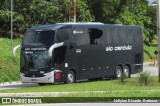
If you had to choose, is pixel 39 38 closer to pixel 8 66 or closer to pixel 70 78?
pixel 70 78

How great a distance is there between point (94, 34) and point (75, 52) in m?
2.49

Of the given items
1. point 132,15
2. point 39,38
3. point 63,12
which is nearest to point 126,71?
point 39,38

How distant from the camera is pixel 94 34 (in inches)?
1352

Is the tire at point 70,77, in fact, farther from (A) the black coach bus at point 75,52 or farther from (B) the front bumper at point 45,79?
(B) the front bumper at point 45,79

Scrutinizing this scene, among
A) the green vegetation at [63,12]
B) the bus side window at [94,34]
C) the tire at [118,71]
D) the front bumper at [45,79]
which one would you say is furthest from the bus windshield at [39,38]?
the green vegetation at [63,12]

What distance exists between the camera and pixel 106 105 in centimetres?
1802

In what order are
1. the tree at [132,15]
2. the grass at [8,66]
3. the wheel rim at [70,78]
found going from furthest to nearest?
the tree at [132,15] → the grass at [8,66] → the wheel rim at [70,78]

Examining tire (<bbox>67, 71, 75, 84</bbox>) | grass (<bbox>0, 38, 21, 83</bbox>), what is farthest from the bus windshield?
grass (<bbox>0, 38, 21, 83</bbox>)

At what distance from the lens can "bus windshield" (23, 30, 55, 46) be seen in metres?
30.9

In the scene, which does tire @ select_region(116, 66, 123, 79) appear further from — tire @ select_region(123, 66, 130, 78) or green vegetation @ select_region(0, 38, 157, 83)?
green vegetation @ select_region(0, 38, 157, 83)

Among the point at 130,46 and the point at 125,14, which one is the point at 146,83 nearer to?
the point at 130,46

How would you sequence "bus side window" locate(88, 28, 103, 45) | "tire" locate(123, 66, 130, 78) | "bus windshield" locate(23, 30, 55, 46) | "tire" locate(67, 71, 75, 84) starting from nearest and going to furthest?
"bus windshield" locate(23, 30, 55, 46)
"tire" locate(67, 71, 75, 84)
"bus side window" locate(88, 28, 103, 45)
"tire" locate(123, 66, 130, 78)

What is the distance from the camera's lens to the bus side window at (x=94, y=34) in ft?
112

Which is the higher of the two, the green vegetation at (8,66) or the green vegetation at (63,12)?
the green vegetation at (63,12)
